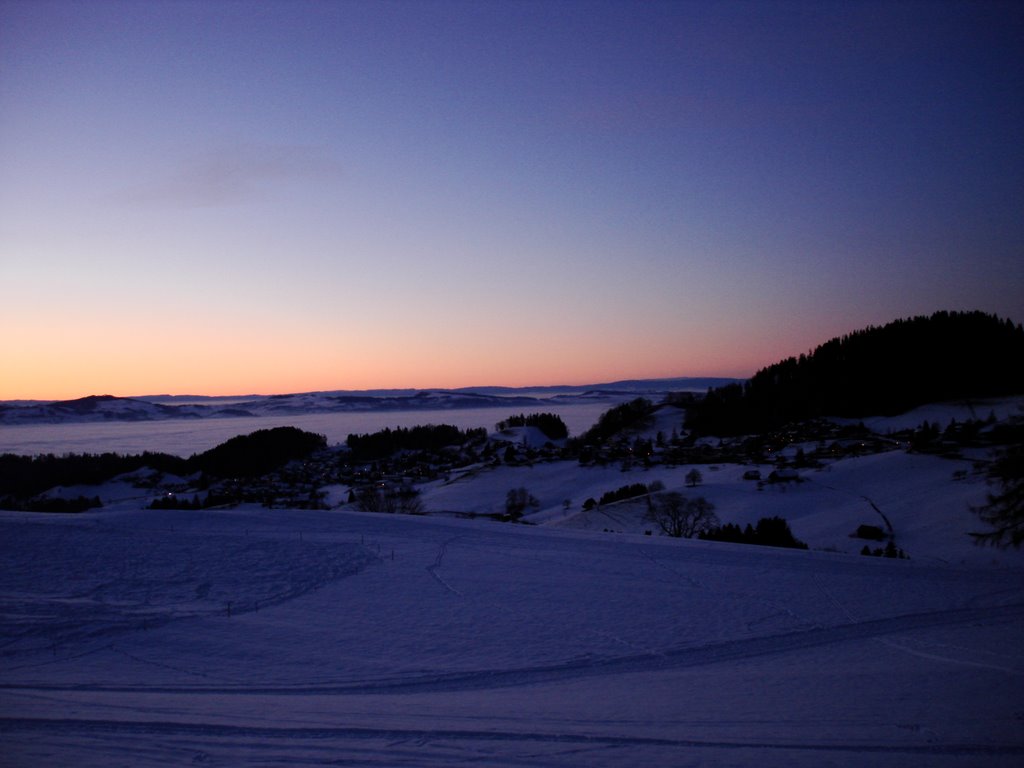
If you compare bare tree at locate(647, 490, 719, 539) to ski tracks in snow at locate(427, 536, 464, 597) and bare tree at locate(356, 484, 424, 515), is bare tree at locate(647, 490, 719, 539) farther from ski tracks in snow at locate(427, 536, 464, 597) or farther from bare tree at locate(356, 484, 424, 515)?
bare tree at locate(356, 484, 424, 515)

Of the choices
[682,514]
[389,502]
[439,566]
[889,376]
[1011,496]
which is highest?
[889,376]

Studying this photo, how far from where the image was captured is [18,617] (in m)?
9.97

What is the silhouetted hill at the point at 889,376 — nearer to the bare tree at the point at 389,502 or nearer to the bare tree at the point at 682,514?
the bare tree at the point at 682,514

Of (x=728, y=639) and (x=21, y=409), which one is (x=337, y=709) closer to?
(x=728, y=639)

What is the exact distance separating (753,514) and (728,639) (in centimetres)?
2307

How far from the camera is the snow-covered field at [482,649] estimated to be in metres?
5.89

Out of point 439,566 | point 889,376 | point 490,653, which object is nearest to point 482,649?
point 490,653

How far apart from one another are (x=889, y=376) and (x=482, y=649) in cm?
7649

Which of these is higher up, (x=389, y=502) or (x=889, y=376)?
(x=889, y=376)

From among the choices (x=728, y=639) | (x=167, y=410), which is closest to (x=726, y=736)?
(x=728, y=639)

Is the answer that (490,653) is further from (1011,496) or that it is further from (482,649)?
(1011,496)

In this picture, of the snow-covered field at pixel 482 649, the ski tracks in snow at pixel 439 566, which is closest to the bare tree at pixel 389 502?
the snow-covered field at pixel 482 649

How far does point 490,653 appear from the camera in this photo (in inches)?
354

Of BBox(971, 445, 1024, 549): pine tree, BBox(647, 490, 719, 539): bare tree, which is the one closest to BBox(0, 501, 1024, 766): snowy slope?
BBox(971, 445, 1024, 549): pine tree
